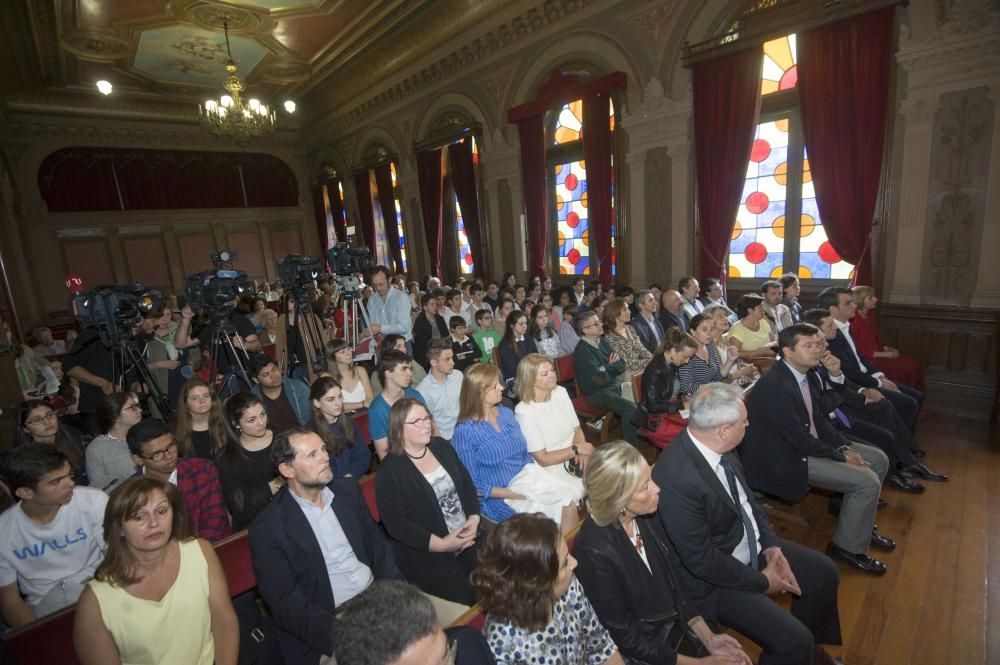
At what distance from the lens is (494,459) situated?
257 centimetres

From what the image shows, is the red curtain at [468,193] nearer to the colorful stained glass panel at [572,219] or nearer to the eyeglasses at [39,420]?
the colorful stained glass panel at [572,219]

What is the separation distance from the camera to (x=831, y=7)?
4.70 metres

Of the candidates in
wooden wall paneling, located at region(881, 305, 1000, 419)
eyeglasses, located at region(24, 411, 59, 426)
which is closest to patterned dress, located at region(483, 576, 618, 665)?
eyeglasses, located at region(24, 411, 59, 426)

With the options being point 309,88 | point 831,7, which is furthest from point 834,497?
point 309,88

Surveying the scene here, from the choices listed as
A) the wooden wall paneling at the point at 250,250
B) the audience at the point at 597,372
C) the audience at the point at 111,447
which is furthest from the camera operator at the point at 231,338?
the wooden wall paneling at the point at 250,250

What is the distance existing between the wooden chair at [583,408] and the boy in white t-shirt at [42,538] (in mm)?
3081

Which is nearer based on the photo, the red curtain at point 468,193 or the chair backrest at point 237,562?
the chair backrest at point 237,562

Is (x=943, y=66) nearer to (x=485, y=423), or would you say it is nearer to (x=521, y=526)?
(x=485, y=423)

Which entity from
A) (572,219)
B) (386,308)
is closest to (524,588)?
(386,308)

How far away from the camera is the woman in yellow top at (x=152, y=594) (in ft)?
4.83

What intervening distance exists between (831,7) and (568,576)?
6011 mm

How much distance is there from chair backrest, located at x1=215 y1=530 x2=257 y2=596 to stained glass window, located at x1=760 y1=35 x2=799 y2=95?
6.49 meters

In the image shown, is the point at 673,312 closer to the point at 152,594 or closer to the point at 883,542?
the point at 883,542

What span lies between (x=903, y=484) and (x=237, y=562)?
13.9ft
